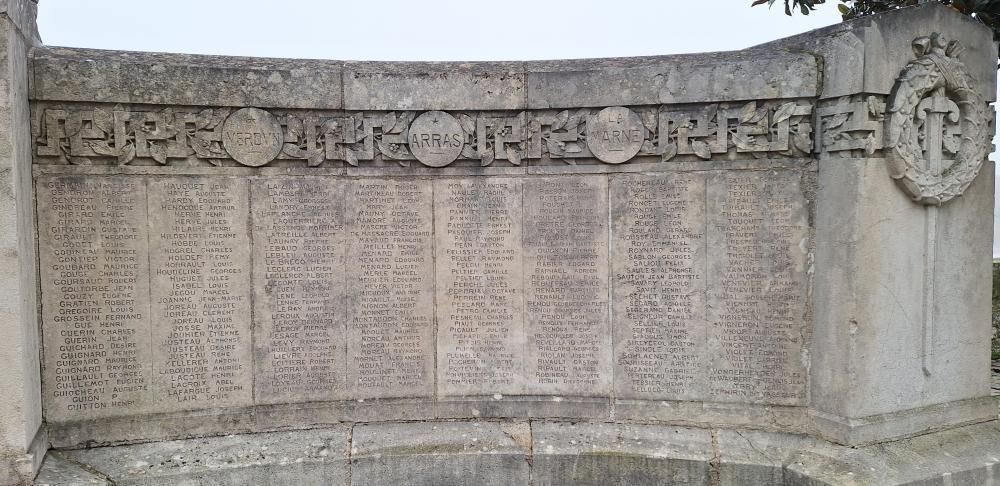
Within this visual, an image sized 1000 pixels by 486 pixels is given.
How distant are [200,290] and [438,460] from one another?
280 centimetres

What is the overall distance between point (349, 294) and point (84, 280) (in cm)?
237

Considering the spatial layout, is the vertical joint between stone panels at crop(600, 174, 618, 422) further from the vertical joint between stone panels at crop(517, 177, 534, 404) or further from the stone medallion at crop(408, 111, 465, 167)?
the stone medallion at crop(408, 111, 465, 167)

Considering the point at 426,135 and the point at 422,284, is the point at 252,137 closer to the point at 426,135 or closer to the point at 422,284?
the point at 426,135

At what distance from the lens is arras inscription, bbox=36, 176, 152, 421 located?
5.68m

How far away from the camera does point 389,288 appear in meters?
6.45

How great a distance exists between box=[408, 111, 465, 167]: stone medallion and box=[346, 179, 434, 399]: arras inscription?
29 centimetres

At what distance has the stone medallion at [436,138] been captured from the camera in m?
6.35

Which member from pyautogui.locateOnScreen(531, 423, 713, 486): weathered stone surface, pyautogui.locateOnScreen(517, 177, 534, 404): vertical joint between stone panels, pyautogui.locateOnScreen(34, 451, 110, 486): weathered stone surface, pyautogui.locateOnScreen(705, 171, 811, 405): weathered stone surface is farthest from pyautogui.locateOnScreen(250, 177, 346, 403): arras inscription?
pyautogui.locateOnScreen(705, 171, 811, 405): weathered stone surface

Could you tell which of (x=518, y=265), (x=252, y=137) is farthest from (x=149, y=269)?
(x=518, y=265)

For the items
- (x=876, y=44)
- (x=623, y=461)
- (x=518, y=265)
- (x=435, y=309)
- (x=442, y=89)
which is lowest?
(x=623, y=461)

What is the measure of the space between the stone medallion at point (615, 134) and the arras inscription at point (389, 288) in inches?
69.3

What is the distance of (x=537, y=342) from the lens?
654 centimetres

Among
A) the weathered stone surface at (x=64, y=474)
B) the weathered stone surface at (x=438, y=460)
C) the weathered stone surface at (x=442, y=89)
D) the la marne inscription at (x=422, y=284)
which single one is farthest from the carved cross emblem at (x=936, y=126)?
the weathered stone surface at (x=64, y=474)

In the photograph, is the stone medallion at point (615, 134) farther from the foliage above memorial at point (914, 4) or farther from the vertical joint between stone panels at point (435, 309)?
the foliage above memorial at point (914, 4)
